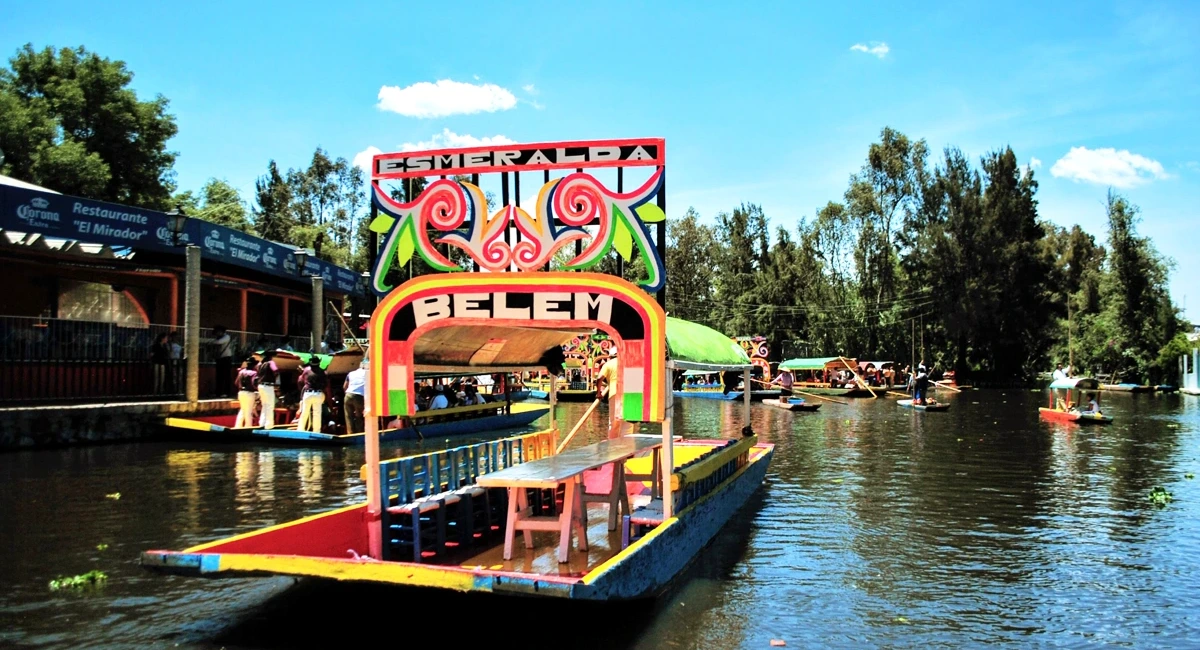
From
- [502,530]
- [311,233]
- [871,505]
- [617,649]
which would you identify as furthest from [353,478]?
[311,233]

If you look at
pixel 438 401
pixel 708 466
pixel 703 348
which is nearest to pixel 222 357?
pixel 438 401

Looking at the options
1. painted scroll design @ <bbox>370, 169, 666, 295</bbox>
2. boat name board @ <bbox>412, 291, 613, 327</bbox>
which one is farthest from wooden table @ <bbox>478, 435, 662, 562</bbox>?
painted scroll design @ <bbox>370, 169, 666, 295</bbox>

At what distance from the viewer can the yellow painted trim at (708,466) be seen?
326 inches

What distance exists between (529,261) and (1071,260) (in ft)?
256

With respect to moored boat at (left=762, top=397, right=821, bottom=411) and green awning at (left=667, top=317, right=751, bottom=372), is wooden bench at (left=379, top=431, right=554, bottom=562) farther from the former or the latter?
moored boat at (left=762, top=397, right=821, bottom=411)

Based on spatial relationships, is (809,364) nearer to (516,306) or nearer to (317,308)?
(317,308)

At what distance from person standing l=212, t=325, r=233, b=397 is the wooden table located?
16.9 m

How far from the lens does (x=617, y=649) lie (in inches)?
266

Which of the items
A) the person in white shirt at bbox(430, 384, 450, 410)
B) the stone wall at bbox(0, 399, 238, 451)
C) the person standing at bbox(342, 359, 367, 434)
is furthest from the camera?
the person in white shirt at bbox(430, 384, 450, 410)

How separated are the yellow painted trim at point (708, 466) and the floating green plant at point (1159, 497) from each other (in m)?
6.62

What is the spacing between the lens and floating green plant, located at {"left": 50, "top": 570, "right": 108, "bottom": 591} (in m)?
8.20

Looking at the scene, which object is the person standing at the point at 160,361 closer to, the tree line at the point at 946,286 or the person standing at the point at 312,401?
the person standing at the point at 312,401

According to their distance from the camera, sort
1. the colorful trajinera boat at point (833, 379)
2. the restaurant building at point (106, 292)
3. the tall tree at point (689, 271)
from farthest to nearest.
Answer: the tall tree at point (689, 271) → the colorful trajinera boat at point (833, 379) → the restaurant building at point (106, 292)

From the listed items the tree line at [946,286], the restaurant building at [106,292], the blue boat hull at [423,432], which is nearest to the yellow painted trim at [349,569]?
the blue boat hull at [423,432]
